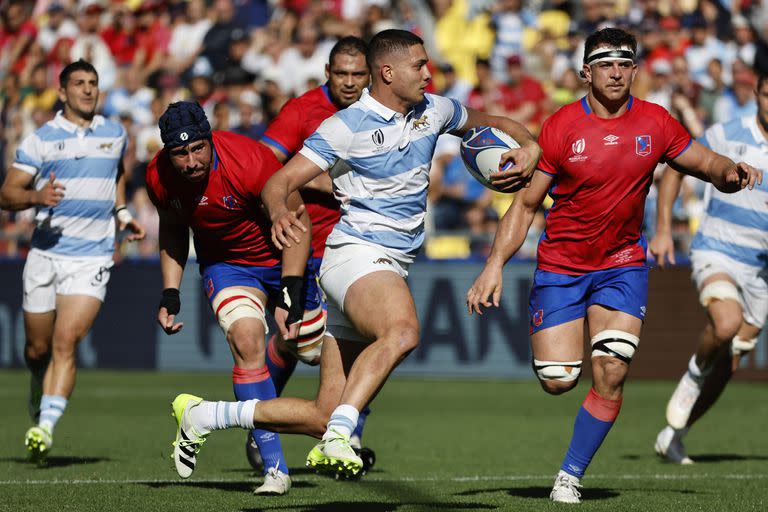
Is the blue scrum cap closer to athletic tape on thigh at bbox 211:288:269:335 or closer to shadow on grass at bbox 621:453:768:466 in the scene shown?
athletic tape on thigh at bbox 211:288:269:335

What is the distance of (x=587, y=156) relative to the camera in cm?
810

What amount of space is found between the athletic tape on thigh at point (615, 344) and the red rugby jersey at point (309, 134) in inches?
99.7

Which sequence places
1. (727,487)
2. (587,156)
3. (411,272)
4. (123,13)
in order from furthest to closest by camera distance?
(123,13), (411,272), (727,487), (587,156)

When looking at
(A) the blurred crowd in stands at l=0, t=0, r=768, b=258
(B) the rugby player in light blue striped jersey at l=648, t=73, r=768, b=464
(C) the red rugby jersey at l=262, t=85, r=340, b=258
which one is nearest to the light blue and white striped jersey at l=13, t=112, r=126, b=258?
(C) the red rugby jersey at l=262, t=85, r=340, b=258

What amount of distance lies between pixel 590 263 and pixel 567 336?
482 millimetres

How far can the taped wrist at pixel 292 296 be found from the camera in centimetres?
783

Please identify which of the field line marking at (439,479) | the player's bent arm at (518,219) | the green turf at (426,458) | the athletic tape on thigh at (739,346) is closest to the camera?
the player's bent arm at (518,219)

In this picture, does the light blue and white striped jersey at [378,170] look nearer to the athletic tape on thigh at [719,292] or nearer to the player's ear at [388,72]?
the player's ear at [388,72]

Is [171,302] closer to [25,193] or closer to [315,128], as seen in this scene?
[315,128]

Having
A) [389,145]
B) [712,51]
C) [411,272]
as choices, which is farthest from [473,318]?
[389,145]

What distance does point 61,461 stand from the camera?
402 inches

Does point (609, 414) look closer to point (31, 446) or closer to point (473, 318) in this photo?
point (31, 446)

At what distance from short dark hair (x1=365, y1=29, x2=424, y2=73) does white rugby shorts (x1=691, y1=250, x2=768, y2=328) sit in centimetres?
377

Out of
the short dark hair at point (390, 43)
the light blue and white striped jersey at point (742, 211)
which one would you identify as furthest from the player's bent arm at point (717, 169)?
the light blue and white striped jersey at point (742, 211)
